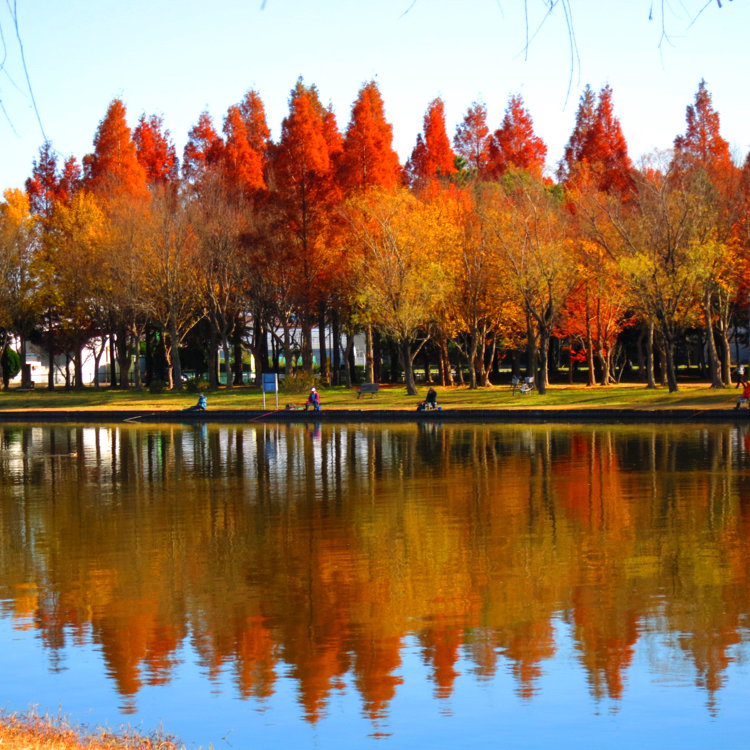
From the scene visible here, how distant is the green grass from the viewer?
44.7 metres

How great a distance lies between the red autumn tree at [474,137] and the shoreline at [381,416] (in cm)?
3403

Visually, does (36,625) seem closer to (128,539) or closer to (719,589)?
(128,539)

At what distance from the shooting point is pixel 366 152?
55812 mm

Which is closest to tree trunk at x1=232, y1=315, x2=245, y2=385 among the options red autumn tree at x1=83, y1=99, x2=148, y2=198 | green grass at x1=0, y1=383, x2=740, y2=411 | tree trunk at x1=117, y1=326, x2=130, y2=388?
green grass at x1=0, y1=383, x2=740, y2=411

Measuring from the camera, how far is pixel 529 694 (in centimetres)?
870

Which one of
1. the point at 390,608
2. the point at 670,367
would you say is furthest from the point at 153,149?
the point at 390,608

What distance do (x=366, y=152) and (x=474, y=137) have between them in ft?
69.2

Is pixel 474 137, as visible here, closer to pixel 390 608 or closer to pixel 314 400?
pixel 314 400

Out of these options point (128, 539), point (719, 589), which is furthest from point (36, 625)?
point (719, 589)

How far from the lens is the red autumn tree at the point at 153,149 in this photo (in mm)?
69375

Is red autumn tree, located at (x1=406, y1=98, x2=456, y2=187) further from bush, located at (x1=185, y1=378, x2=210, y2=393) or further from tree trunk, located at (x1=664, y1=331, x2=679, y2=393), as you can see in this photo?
tree trunk, located at (x1=664, y1=331, x2=679, y2=393)

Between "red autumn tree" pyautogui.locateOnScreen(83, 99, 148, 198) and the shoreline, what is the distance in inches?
667

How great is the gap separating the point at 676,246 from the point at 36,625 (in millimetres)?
40806

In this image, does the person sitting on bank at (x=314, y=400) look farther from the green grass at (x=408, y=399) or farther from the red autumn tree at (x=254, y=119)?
the red autumn tree at (x=254, y=119)
